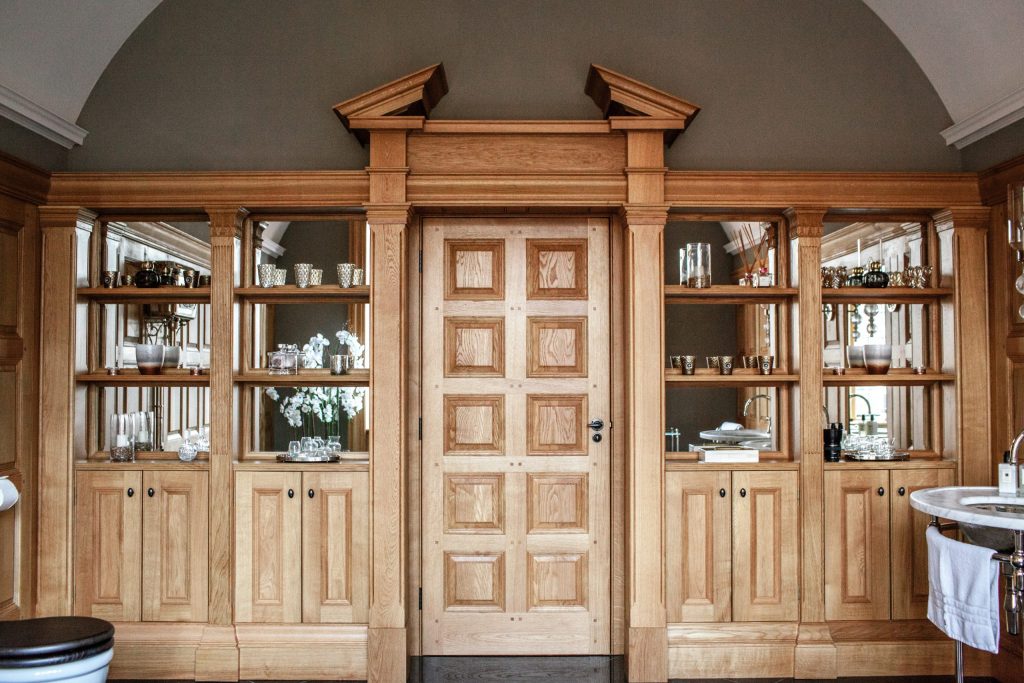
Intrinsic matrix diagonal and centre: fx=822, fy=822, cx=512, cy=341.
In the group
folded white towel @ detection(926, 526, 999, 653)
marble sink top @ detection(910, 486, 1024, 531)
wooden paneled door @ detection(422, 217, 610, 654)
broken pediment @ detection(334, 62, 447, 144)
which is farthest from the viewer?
wooden paneled door @ detection(422, 217, 610, 654)

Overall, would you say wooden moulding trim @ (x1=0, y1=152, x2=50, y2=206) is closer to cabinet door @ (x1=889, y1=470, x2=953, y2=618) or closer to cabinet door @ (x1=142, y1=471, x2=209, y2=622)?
cabinet door @ (x1=142, y1=471, x2=209, y2=622)

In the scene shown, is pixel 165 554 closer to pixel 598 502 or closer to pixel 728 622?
pixel 598 502

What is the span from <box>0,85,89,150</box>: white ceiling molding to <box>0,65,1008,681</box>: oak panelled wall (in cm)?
20

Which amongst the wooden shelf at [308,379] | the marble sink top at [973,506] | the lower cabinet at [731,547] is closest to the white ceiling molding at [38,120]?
the wooden shelf at [308,379]

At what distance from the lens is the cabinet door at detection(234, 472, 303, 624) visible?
385 cm

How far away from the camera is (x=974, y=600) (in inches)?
116

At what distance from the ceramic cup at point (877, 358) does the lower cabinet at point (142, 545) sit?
323cm

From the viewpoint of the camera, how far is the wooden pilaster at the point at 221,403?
3.84 m

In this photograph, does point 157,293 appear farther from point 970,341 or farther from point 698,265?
point 970,341

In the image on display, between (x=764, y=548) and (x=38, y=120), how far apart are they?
12.7 feet

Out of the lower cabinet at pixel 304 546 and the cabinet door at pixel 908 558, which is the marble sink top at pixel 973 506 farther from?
the lower cabinet at pixel 304 546

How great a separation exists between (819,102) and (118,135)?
3.42m

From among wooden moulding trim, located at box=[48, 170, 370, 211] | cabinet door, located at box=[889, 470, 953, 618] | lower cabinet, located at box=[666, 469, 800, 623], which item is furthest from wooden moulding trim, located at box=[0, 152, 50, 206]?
cabinet door, located at box=[889, 470, 953, 618]

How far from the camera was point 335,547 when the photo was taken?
3.86 m
